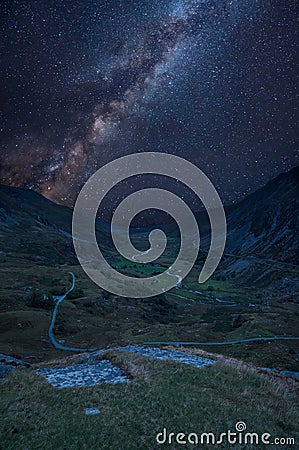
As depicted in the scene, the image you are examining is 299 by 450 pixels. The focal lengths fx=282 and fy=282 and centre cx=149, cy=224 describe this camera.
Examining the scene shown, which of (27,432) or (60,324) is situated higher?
(27,432)

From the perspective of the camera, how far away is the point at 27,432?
10.9 metres

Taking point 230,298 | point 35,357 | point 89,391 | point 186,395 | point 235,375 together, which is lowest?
point 230,298

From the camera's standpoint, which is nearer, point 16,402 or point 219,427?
point 219,427

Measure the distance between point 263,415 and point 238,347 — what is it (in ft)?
143

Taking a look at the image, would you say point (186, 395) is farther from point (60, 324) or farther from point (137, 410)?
point (60, 324)

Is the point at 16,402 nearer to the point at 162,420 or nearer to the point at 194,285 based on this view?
the point at 162,420

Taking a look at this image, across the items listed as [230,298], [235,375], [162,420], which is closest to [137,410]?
[162,420]

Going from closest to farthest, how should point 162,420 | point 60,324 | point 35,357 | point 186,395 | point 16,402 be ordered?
point 162,420 → point 16,402 → point 186,395 → point 35,357 → point 60,324

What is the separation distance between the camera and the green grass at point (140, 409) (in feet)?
35.1

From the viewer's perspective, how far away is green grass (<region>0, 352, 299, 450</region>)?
35.1ft

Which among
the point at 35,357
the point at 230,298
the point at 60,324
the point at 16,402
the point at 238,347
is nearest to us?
the point at 16,402

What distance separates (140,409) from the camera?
12922 mm

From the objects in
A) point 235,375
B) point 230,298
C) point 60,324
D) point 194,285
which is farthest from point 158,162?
point 235,375

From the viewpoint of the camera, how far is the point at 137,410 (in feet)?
42.0
